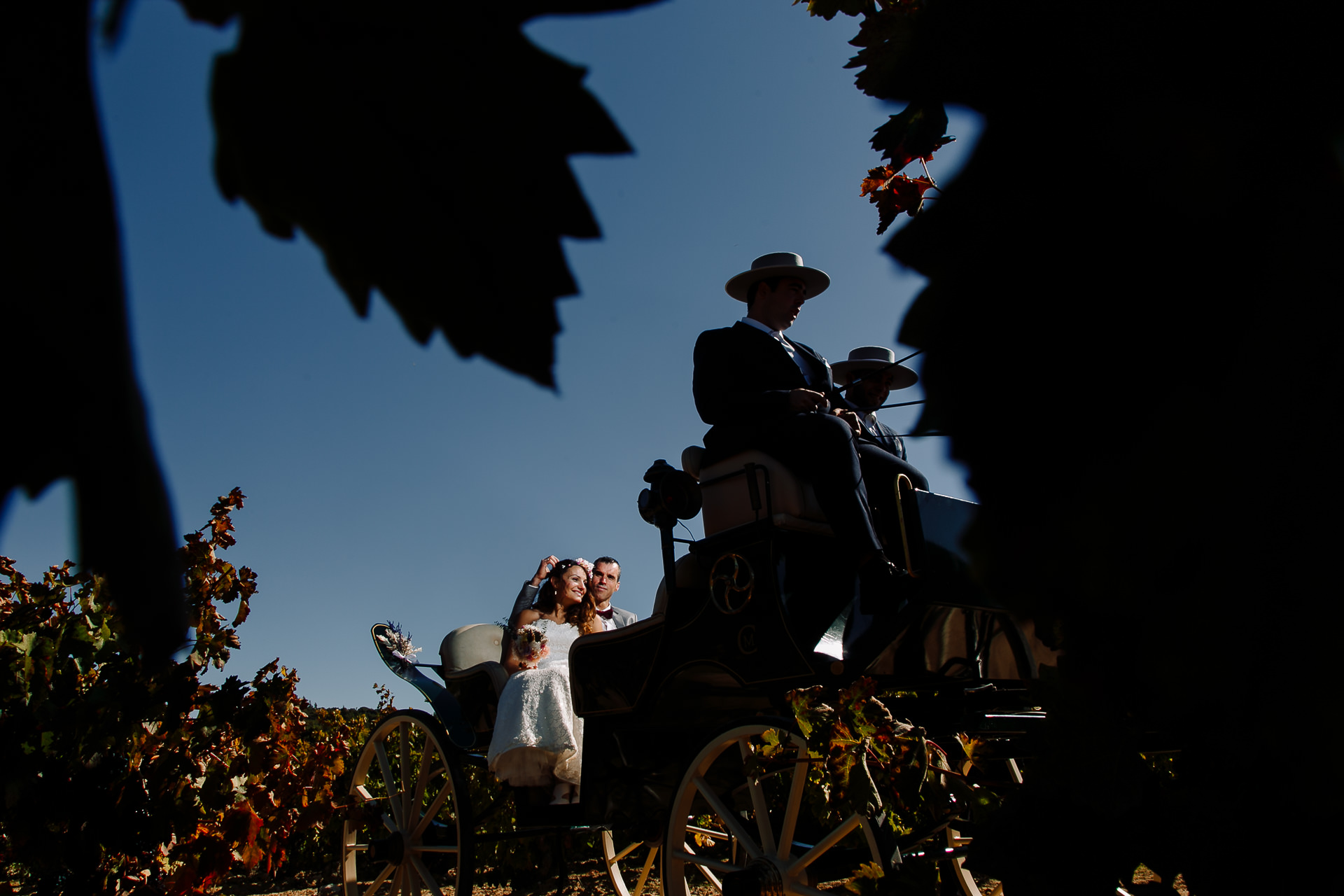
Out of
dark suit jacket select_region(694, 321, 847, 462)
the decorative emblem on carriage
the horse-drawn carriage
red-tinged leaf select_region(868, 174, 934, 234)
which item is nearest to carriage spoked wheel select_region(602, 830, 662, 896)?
the horse-drawn carriage

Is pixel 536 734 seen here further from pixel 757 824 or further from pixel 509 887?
pixel 509 887

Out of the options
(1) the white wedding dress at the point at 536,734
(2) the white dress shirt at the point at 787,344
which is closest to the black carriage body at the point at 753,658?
(1) the white wedding dress at the point at 536,734

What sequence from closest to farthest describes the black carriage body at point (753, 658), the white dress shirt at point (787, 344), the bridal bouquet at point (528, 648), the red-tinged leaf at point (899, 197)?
1. the red-tinged leaf at point (899, 197)
2. the black carriage body at point (753, 658)
3. the white dress shirt at point (787, 344)
4. the bridal bouquet at point (528, 648)

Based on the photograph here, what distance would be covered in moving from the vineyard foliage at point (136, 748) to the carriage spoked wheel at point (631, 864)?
131 cm

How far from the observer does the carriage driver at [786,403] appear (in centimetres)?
271

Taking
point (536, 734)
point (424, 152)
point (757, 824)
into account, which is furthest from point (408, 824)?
point (424, 152)

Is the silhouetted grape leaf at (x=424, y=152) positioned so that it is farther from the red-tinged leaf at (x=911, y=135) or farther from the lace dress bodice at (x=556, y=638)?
the lace dress bodice at (x=556, y=638)

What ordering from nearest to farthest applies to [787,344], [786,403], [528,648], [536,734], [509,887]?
[786,403] → [787,344] → [536,734] → [528,648] → [509,887]

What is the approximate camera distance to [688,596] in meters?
3.05

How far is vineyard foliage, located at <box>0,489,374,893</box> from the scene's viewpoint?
2553mm

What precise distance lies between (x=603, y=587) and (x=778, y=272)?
255 centimetres

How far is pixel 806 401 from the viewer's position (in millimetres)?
2846

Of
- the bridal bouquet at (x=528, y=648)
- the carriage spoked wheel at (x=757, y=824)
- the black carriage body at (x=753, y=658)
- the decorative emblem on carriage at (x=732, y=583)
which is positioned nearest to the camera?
the carriage spoked wheel at (x=757, y=824)

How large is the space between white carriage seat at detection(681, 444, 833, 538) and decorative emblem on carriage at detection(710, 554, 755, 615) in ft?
0.42
